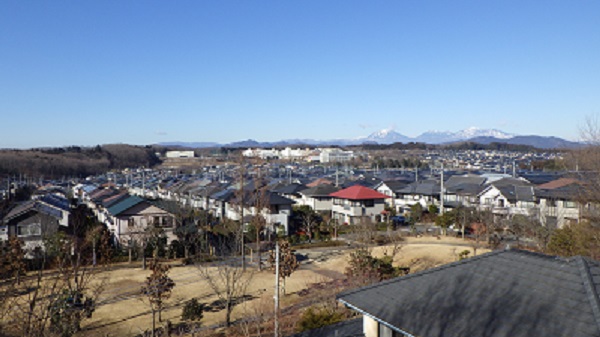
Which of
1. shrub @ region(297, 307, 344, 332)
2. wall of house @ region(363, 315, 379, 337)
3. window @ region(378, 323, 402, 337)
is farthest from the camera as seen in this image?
shrub @ region(297, 307, 344, 332)

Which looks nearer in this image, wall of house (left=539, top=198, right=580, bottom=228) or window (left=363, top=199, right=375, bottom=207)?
wall of house (left=539, top=198, right=580, bottom=228)

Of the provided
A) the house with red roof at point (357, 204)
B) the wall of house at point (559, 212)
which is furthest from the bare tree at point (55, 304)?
the wall of house at point (559, 212)

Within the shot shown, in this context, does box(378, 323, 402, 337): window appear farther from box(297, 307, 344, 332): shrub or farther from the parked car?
the parked car

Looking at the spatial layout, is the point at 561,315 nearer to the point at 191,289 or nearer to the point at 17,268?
the point at 191,289

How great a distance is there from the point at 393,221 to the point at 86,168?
73.8 meters

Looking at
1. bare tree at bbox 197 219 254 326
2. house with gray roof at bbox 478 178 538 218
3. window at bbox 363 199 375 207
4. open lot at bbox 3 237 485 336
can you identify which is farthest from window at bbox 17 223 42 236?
house with gray roof at bbox 478 178 538 218

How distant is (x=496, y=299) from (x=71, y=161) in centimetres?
9281

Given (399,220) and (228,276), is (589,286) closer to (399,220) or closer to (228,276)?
(228,276)

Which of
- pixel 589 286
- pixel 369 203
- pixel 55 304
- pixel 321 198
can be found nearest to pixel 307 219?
pixel 369 203

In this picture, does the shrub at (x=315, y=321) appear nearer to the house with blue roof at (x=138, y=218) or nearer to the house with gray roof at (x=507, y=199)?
the house with blue roof at (x=138, y=218)

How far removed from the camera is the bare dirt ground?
12.8 metres

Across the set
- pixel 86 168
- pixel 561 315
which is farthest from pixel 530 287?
pixel 86 168

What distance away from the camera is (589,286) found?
4559 millimetres

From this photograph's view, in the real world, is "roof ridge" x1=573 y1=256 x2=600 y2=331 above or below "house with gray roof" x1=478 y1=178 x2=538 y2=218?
above
